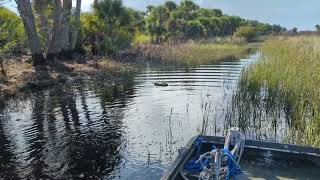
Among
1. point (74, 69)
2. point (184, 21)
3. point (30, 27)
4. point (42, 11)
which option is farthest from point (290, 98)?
point (184, 21)

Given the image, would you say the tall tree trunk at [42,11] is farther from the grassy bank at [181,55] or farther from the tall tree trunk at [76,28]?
the grassy bank at [181,55]

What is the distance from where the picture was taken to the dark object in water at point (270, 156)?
7258 millimetres

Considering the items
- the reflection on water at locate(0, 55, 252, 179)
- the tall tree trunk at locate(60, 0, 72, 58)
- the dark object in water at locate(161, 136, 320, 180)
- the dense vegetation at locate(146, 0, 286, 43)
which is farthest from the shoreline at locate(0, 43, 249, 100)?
the dense vegetation at locate(146, 0, 286, 43)

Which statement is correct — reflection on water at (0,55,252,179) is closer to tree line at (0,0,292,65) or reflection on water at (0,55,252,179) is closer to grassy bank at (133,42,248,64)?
tree line at (0,0,292,65)

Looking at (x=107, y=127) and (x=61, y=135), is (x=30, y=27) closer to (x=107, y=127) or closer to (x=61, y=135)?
(x=107, y=127)

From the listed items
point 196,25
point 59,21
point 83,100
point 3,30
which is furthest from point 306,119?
point 196,25

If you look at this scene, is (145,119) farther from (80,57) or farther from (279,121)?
(80,57)

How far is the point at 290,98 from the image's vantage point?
11961 mm

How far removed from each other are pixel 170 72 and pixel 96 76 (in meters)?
4.46

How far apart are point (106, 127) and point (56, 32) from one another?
17744mm

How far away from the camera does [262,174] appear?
291 inches

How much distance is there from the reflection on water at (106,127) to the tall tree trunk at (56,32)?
29.8 ft

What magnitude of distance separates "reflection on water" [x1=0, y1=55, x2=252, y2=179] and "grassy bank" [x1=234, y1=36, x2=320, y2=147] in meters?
1.02

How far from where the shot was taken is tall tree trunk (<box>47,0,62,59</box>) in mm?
28172
